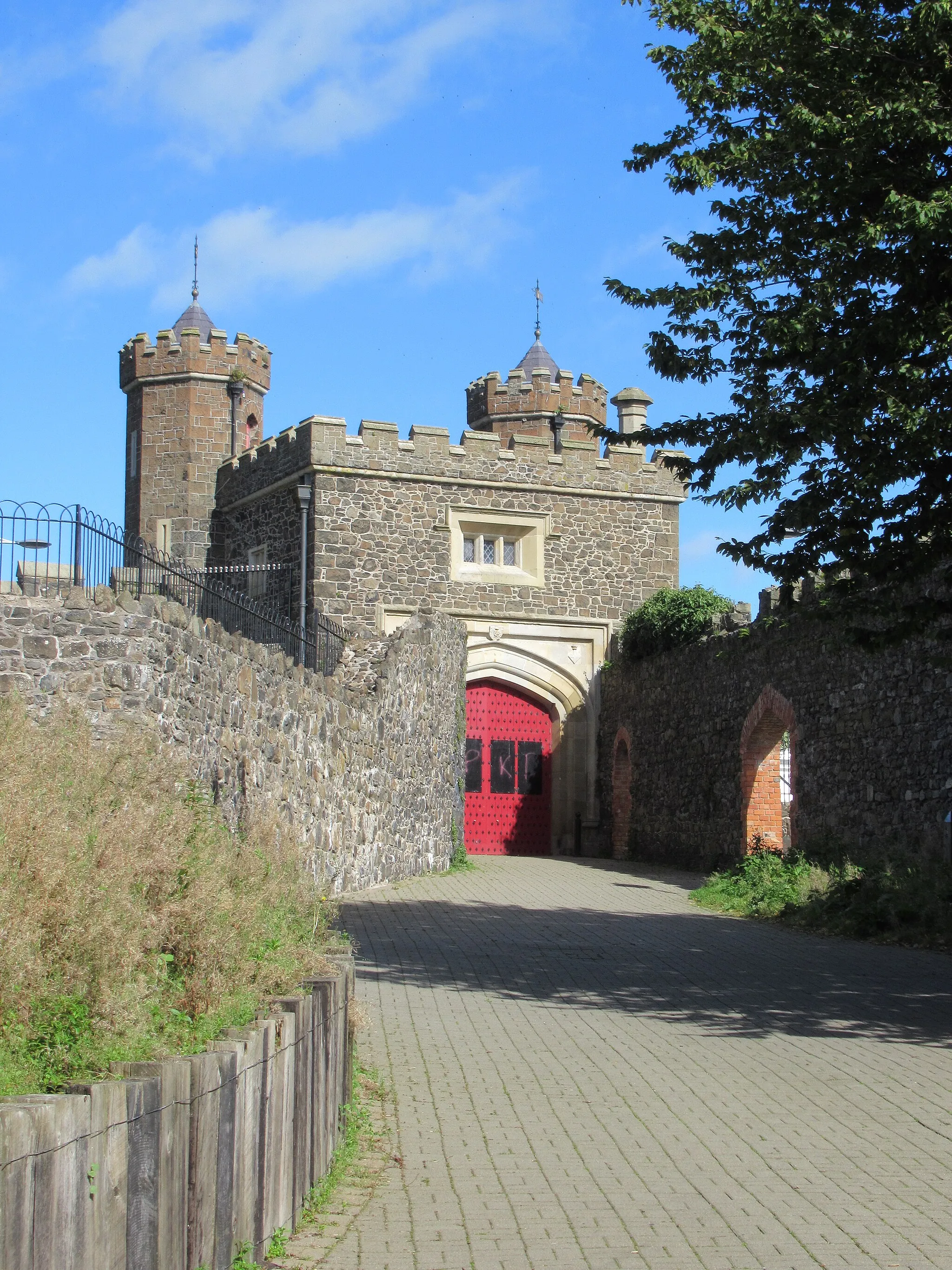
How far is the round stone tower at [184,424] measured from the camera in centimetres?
3092

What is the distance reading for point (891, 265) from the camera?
10234 mm

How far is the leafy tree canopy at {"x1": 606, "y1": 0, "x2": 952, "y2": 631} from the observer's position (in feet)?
32.8

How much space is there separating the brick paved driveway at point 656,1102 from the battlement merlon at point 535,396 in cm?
2011

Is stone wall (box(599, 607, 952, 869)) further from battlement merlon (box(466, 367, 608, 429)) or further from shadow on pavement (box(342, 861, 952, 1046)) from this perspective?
battlement merlon (box(466, 367, 608, 429))

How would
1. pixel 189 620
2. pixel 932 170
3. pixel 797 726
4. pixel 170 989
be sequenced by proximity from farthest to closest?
pixel 797 726
pixel 189 620
pixel 932 170
pixel 170 989

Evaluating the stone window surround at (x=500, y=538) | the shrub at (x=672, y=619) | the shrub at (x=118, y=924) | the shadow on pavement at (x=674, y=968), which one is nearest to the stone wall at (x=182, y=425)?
the stone window surround at (x=500, y=538)

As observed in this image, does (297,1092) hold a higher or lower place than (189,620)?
lower

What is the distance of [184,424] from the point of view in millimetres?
31438

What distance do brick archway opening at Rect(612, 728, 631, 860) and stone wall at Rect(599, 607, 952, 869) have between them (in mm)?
57

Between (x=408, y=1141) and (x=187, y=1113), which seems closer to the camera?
(x=187, y=1113)

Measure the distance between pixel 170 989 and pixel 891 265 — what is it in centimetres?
748

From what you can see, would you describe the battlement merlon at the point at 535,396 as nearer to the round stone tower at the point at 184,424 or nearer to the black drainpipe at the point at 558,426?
the black drainpipe at the point at 558,426

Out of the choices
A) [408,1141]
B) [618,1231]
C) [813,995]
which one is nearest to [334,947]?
[408,1141]

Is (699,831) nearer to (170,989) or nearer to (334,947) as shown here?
(334,947)
